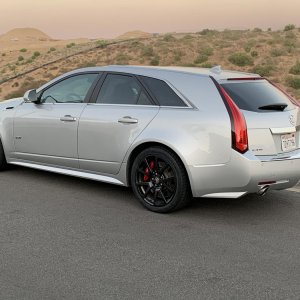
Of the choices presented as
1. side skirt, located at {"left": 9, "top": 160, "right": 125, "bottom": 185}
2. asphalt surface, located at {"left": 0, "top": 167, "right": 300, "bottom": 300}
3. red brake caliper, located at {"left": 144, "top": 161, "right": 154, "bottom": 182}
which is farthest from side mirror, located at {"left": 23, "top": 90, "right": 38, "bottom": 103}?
red brake caliper, located at {"left": 144, "top": 161, "right": 154, "bottom": 182}

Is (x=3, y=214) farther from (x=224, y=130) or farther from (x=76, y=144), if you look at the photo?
(x=224, y=130)

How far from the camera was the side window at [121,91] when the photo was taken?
6031 mm

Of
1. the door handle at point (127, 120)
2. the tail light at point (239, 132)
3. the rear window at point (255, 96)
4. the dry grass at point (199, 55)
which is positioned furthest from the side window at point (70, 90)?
the dry grass at point (199, 55)

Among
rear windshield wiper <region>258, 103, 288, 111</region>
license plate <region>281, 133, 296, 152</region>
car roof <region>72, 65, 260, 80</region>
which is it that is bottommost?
license plate <region>281, 133, 296, 152</region>

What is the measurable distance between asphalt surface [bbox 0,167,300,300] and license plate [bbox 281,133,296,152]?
2.50ft

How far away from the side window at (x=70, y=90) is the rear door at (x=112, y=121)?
25cm

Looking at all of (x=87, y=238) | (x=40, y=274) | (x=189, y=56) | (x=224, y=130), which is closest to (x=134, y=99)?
(x=224, y=130)

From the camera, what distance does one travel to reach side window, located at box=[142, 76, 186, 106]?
5690mm


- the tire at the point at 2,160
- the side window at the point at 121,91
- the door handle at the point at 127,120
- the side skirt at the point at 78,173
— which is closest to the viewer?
the door handle at the point at 127,120

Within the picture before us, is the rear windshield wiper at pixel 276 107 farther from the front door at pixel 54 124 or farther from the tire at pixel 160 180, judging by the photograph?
the front door at pixel 54 124

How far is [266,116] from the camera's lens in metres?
5.34

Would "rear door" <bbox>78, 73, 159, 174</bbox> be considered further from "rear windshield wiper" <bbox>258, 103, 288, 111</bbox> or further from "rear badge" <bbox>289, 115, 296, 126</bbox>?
"rear badge" <bbox>289, 115, 296, 126</bbox>

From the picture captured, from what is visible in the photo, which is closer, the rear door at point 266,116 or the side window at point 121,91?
the rear door at point 266,116

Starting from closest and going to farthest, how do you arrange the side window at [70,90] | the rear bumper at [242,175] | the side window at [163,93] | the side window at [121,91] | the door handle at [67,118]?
1. the rear bumper at [242,175]
2. the side window at [163,93]
3. the side window at [121,91]
4. the door handle at [67,118]
5. the side window at [70,90]
